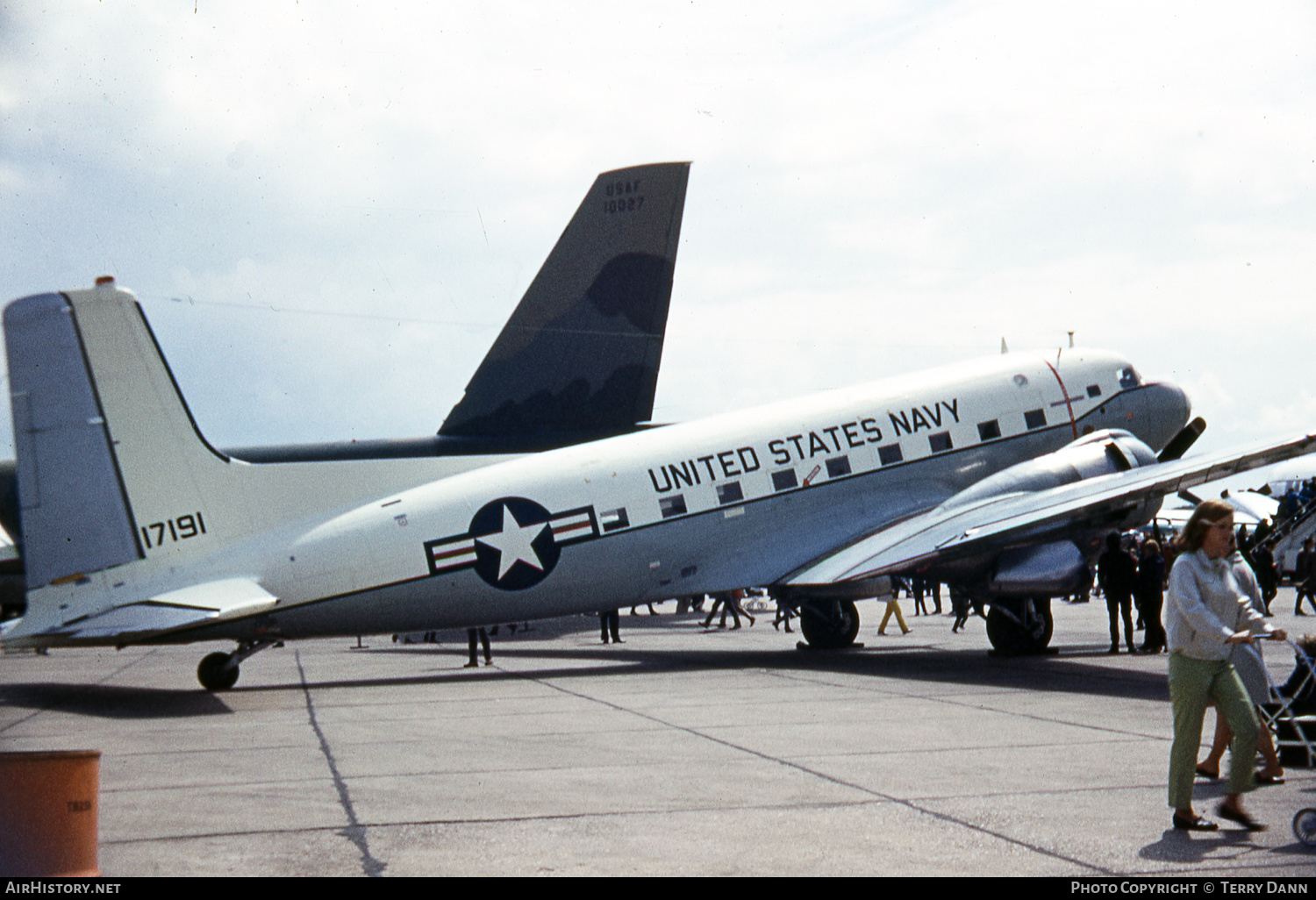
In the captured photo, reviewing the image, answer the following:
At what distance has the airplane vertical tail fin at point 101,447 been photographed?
49.0 feet

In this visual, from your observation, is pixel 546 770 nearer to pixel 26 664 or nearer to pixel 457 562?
pixel 457 562

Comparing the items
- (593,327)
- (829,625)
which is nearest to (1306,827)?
(829,625)

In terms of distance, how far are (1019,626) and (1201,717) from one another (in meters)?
12.5

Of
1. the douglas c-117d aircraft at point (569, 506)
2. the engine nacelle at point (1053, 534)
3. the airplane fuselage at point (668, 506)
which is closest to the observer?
the douglas c-117d aircraft at point (569, 506)

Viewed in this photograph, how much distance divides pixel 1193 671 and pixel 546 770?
4.93m

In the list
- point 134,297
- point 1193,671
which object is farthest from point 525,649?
point 1193,671

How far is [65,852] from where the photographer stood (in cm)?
596

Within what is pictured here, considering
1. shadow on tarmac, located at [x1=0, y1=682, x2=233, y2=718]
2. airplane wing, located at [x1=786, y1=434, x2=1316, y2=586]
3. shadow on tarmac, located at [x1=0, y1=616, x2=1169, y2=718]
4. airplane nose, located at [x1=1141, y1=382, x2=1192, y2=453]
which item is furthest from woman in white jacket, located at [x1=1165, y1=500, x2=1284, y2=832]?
airplane nose, located at [x1=1141, y1=382, x2=1192, y2=453]

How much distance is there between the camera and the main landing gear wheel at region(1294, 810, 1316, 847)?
6941mm

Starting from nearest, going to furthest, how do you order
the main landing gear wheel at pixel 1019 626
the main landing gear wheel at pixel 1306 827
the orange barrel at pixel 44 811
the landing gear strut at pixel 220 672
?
the orange barrel at pixel 44 811
the main landing gear wheel at pixel 1306 827
the landing gear strut at pixel 220 672
the main landing gear wheel at pixel 1019 626

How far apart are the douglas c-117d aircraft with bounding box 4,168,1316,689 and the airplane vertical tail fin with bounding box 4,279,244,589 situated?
0.03 meters

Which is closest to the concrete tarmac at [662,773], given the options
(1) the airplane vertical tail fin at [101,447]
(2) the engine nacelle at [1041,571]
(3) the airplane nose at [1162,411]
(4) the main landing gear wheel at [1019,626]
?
(4) the main landing gear wheel at [1019,626]

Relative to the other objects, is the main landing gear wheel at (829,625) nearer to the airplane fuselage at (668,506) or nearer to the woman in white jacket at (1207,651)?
the airplane fuselage at (668,506)

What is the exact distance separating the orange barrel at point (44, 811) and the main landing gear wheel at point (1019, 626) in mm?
16261
